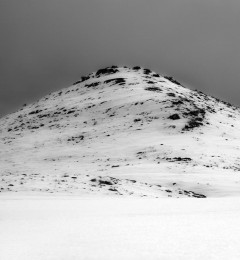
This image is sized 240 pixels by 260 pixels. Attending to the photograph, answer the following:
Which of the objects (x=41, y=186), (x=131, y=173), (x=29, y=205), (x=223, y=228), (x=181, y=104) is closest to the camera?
(x=223, y=228)

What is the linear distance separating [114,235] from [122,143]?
35795 millimetres

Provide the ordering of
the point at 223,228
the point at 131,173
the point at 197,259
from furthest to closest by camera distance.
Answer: the point at 131,173 < the point at 223,228 < the point at 197,259

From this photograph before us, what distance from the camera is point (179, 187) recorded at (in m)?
21.6

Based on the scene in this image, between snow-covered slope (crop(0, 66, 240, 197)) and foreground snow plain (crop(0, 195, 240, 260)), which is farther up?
snow-covered slope (crop(0, 66, 240, 197))

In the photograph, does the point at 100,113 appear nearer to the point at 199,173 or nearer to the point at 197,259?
the point at 199,173

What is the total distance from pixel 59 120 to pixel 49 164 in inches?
777

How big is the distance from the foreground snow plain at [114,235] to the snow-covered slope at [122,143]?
7.73 meters

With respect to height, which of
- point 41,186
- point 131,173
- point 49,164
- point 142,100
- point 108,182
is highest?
point 142,100

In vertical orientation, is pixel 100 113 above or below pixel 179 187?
above

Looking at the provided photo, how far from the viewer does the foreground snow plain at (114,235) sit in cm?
425

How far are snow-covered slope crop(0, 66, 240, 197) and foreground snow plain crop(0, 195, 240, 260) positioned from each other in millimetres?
7733

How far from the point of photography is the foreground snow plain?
4254 mm

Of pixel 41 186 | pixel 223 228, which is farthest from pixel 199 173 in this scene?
pixel 223 228

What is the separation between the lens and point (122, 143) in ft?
135
